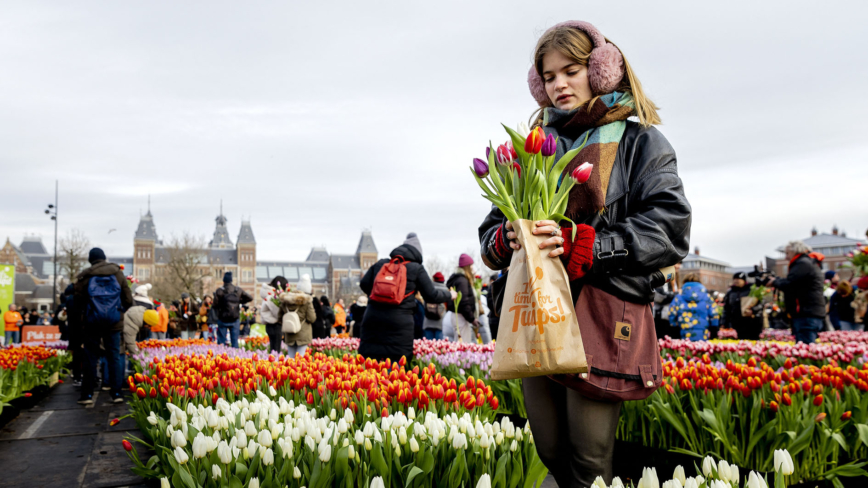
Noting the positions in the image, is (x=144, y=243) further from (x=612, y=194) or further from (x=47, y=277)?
(x=612, y=194)

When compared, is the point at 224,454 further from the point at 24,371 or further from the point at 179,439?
the point at 24,371

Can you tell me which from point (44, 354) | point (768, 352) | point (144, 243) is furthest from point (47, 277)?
point (768, 352)

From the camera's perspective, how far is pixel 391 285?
18.8 feet

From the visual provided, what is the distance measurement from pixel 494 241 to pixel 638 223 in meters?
0.46

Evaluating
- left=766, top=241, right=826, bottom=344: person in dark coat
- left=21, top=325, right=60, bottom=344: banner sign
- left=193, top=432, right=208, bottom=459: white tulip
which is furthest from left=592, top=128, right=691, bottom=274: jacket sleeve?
left=21, top=325, right=60, bottom=344: banner sign

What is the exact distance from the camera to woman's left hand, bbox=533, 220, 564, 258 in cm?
170

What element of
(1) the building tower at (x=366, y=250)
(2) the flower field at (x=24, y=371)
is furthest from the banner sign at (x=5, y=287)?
(1) the building tower at (x=366, y=250)

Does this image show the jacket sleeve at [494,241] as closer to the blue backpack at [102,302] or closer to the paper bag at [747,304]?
the blue backpack at [102,302]

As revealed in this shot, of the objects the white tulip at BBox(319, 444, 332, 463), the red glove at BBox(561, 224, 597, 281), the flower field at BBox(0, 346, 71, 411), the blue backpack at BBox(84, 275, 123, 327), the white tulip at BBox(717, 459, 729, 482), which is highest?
the red glove at BBox(561, 224, 597, 281)

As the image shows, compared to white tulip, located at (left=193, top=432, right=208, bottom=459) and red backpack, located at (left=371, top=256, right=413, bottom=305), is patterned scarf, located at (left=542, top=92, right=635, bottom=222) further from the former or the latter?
red backpack, located at (left=371, top=256, right=413, bottom=305)

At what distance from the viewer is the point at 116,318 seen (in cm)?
689

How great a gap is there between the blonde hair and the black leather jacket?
70mm

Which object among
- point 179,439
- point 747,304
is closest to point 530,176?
point 179,439

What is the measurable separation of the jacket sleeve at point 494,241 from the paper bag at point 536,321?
0.59 ft
